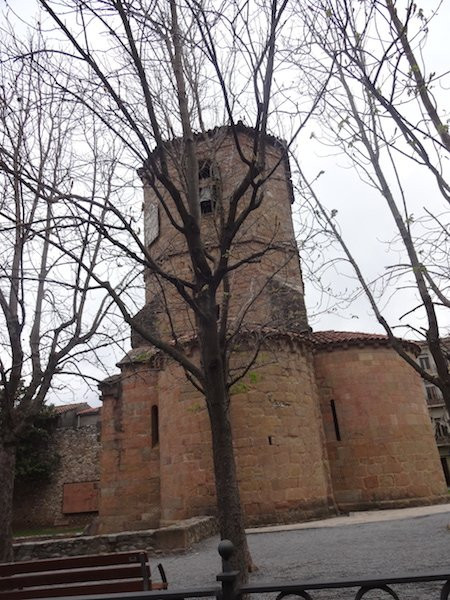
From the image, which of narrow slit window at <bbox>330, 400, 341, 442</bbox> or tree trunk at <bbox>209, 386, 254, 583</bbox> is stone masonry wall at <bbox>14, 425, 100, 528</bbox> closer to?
narrow slit window at <bbox>330, 400, 341, 442</bbox>

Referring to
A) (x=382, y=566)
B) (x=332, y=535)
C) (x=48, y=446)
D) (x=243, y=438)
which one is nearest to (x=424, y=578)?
(x=382, y=566)

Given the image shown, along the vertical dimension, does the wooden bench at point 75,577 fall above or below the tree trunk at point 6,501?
below

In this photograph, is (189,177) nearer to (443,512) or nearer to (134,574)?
→ (134,574)

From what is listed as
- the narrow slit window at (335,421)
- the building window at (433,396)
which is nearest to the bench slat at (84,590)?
the narrow slit window at (335,421)

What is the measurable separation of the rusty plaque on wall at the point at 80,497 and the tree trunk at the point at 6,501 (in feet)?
→ 50.9

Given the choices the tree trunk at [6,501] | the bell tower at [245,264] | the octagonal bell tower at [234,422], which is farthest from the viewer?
the bell tower at [245,264]

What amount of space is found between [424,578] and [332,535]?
766 cm

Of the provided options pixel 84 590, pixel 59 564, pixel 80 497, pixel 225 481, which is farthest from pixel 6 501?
pixel 80 497

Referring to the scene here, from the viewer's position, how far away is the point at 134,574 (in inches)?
165

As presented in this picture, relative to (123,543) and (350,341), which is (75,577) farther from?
(350,341)

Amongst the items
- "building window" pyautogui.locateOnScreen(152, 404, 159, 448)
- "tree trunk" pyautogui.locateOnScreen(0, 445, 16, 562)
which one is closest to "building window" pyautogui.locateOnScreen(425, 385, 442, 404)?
"building window" pyautogui.locateOnScreen(152, 404, 159, 448)

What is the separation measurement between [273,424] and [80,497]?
15.4 meters

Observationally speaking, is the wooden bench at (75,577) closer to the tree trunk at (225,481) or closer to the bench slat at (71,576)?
the bench slat at (71,576)

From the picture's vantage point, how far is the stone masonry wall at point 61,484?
908 inches
